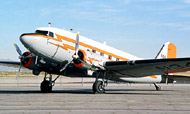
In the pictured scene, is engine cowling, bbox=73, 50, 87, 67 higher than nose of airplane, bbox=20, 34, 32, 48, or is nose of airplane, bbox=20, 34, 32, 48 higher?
nose of airplane, bbox=20, 34, 32, 48

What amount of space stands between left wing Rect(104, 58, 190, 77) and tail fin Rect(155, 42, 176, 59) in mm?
5821

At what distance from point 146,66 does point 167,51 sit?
8.26m

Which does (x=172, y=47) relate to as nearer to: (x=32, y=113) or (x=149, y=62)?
(x=149, y=62)

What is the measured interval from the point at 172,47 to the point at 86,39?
10.6m

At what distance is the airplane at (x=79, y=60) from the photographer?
1969cm

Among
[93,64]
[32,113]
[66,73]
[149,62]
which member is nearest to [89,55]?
[93,64]

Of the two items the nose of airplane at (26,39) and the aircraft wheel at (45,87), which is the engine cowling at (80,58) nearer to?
the nose of airplane at (26,39)

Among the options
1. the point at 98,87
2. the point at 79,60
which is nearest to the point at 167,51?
the point at 98,87

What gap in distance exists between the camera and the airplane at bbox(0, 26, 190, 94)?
64.6 feet

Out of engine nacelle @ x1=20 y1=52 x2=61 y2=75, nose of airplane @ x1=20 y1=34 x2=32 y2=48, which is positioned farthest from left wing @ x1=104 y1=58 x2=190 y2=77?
nose of airplane @ x1=20 y1=34 x2=32 y2=48

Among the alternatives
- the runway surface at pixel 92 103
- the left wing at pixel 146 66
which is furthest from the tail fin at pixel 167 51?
the runway surface at pixel 92 103

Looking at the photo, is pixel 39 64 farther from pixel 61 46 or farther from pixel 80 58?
pixel 80 58

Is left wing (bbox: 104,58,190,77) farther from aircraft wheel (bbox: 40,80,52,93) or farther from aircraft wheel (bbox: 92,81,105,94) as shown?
aircraft wheel (bbox: 40,80,52,93)

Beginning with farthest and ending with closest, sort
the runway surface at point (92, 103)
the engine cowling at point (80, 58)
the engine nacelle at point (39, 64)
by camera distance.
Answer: the engine nacelle at point (39, 64)
the engine cowling at point (80, 58)
the runway surface at point (92, 103)
